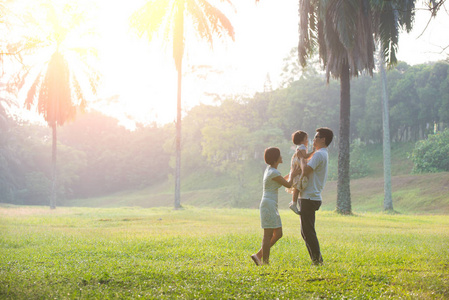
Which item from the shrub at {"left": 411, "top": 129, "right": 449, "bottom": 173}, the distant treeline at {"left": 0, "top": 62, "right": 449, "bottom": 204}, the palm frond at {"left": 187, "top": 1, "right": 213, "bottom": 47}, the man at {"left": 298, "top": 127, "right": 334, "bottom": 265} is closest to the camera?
the man at {"left": 298, "top": 127, "right": 334, "bottom": 265}

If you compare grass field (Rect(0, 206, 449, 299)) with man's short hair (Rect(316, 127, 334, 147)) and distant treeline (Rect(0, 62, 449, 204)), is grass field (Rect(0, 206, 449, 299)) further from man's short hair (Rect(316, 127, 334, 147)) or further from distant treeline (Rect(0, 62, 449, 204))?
distant treeline (Rect(0, 62, 449, 204))

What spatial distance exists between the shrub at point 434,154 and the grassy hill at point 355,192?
1637 mm

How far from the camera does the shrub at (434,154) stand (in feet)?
141

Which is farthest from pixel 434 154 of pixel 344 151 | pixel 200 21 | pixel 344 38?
pixel 344 38

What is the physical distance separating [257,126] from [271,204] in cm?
5064

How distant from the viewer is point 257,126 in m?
57.2

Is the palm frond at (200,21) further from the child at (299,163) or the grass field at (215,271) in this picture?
the child at (299,163)

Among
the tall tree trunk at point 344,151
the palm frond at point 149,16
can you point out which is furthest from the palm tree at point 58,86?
the tall tree trunk at point 344,151

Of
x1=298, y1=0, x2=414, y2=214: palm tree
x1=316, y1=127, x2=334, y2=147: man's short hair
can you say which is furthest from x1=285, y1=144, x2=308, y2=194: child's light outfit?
x1=298, y1=0, x2=414, y2=214: palm tree

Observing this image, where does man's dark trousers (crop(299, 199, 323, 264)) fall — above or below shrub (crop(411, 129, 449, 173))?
below

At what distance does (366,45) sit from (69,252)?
1635 cm

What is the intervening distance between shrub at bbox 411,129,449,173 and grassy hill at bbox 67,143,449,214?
1637mm

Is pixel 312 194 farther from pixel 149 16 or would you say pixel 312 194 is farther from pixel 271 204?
pixel 149 16

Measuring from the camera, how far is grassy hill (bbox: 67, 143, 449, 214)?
34.9 metres
